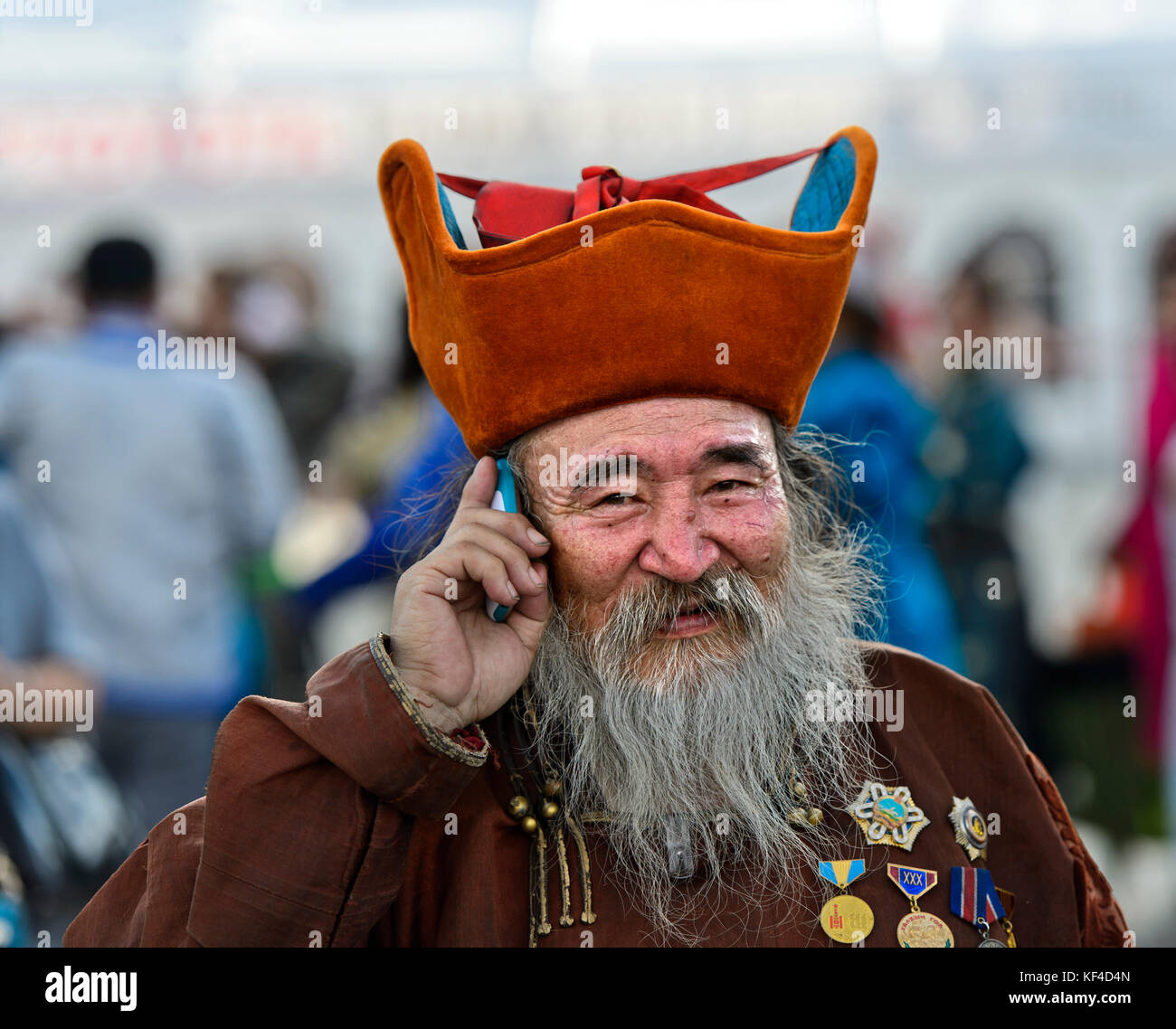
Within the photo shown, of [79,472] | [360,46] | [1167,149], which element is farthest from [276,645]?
[1167,149]

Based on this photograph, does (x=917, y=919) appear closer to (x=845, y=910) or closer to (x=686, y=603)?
(x=845, y=910)

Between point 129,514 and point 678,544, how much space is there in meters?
3.37

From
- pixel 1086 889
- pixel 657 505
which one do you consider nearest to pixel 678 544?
pixel 657 505

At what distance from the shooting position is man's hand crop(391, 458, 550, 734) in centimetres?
239

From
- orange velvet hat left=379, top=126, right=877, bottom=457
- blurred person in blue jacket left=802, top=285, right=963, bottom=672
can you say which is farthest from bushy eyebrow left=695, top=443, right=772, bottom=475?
blurred person in blue jacket left=802, top=285, right=963, bottom=672

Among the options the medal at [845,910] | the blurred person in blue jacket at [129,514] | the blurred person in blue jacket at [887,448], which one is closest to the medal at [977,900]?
the medal at [845,910]

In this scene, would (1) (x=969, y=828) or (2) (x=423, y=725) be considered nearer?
(2) (x=423, y=725)

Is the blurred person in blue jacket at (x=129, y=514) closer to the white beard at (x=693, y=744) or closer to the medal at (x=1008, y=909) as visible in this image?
the white beard at (x=693, y=744)

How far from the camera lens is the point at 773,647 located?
272cm

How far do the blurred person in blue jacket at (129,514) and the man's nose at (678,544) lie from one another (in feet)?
10.5

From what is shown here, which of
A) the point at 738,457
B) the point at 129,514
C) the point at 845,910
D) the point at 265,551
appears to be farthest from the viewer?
the point at 265,551

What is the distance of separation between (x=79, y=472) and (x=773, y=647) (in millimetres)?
3467

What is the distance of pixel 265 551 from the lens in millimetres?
5746

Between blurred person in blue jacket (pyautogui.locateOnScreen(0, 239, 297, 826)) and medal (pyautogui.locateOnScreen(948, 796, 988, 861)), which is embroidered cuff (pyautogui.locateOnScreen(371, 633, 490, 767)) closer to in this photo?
medal (pyautogui.locateOnScreen(948, 796, 988, 861))
